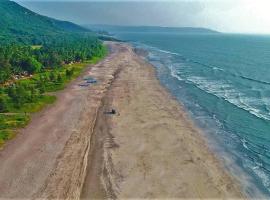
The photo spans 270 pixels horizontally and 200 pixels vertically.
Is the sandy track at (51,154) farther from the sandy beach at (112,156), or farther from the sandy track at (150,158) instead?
the sandy track at (150,158)

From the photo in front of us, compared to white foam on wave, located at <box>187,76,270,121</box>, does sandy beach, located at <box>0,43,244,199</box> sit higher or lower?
higher

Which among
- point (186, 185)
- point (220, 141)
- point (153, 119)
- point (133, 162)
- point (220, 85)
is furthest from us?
point (220, 85)

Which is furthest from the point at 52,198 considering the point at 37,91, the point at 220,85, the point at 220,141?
the point at 220,85

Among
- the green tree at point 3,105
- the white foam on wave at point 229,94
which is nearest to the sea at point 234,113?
the white foam on wave at point 229,94

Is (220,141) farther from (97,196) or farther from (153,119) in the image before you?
(97,196)

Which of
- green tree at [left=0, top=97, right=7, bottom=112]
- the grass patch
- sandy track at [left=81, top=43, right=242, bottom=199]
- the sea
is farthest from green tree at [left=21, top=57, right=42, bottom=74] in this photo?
sandy track at [left=81, top=43, right=242, bottom=199]

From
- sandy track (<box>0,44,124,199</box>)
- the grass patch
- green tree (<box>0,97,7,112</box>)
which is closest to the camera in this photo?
sandy track (<box>0,44,124,199</box>)

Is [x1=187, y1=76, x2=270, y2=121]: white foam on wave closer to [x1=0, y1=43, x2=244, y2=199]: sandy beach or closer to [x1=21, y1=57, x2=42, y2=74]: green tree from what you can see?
[x1=0, y1=43, x2=244, y2=199]: sandy beach
